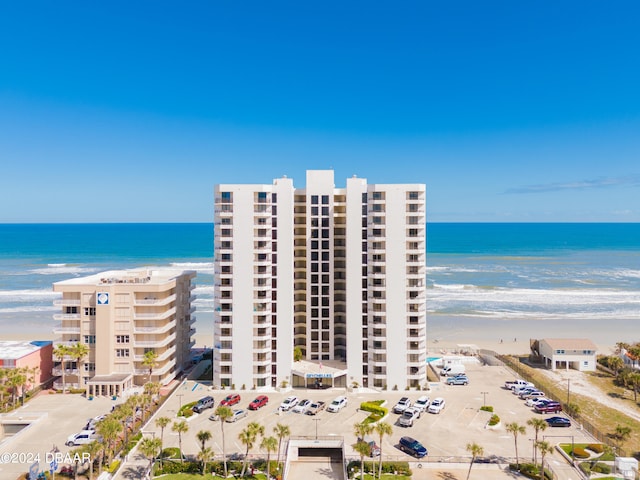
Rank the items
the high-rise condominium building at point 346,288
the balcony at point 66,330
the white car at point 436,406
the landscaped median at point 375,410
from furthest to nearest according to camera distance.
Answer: the high-rise condominium building at point 346,288
the balcony at point 66,330
the white car at point 436,406
the landscaped median at point 375,410

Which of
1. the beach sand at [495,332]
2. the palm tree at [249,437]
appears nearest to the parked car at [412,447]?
the palm tree at [249,437]

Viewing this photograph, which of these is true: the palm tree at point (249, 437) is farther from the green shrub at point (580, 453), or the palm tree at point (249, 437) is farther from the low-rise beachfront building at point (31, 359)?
the low-rise beachfront building at point (31, 359)

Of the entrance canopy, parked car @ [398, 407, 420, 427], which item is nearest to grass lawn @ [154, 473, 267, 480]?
parked car @ [398, 407, 420, 427]

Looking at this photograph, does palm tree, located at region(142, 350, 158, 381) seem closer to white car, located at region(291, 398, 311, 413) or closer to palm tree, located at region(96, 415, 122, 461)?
palm tree, located at region(96, 415, 122, 461)

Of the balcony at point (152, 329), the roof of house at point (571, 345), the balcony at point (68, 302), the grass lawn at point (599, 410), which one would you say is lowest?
the grass lawn at point (599, 410)

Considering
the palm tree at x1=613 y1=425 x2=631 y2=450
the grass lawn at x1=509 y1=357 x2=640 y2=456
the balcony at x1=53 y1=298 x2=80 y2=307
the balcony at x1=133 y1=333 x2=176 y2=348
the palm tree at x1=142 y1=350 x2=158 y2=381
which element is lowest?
the grass lawn at x1=509 y1=357 x2=640 y2=456

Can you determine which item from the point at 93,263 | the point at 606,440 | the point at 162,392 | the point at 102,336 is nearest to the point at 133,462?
the point at 162,392

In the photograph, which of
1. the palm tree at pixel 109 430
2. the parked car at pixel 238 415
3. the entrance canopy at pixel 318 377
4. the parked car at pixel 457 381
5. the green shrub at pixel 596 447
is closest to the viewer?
the palm tree at pixel 109 430
